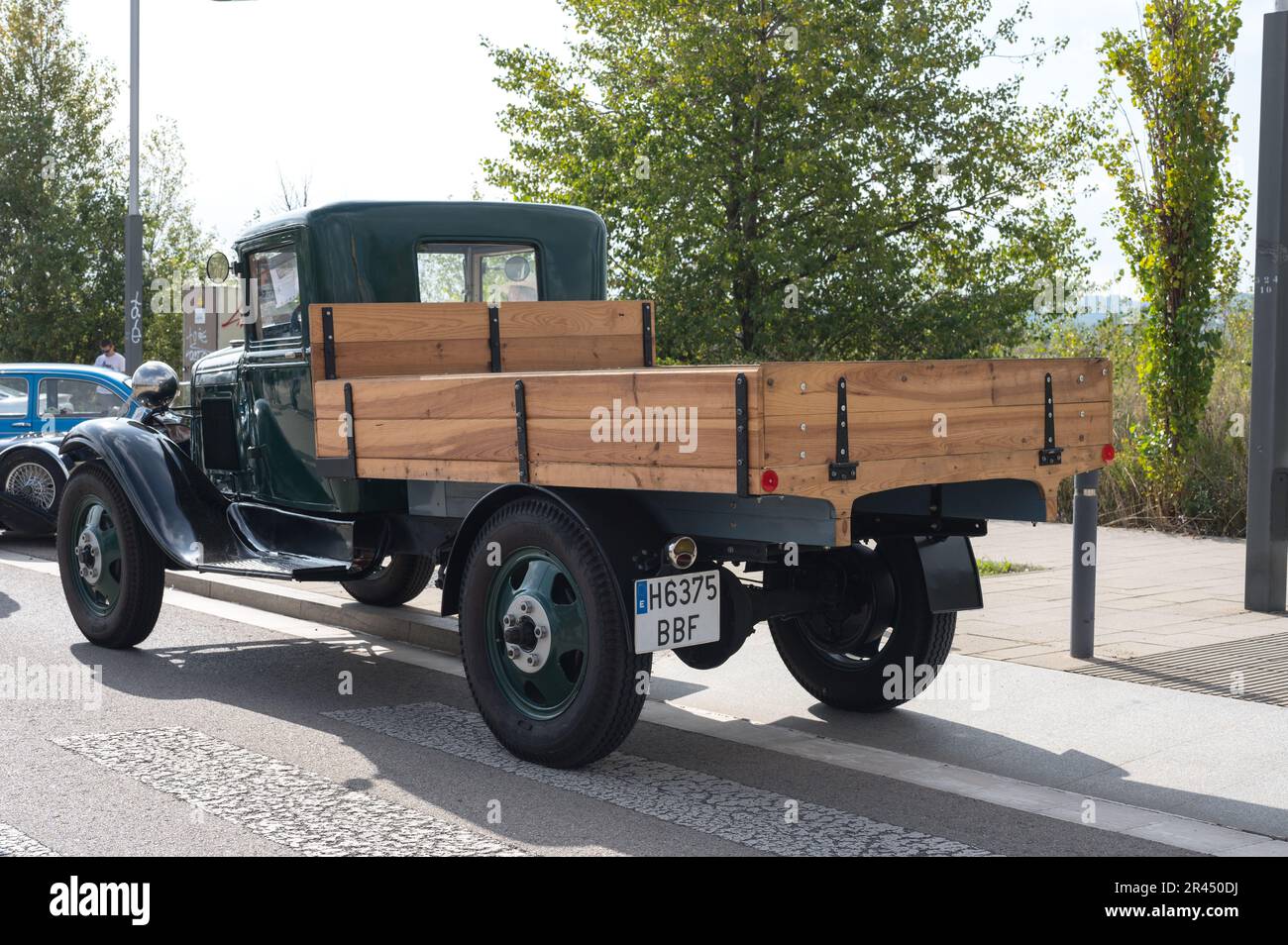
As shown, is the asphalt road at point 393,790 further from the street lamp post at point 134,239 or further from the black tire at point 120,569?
the street lamp post at point 134,239

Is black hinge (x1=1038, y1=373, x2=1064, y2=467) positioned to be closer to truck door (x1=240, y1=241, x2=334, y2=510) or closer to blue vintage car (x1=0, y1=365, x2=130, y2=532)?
truck door (x1=240, y1=241, x2=334, y2=510)

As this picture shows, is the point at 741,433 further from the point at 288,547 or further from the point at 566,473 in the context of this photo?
the point at 288,547

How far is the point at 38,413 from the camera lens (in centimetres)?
1342

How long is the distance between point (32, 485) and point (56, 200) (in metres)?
22.4

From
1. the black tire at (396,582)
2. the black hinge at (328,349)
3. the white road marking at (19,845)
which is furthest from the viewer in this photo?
Result: the black tire at (396,582)

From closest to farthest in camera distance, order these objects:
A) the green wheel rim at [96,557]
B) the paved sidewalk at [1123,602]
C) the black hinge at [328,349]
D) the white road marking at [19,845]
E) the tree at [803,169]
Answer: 1. the white road marking at [19,845]
2. the black hinge at [328,349]
3. the paved sidewalk at [1123,602]
4. the green wheel rim at [96,557]
5. the tree at [803,169]

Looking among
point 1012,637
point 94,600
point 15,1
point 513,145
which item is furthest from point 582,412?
point 15,1

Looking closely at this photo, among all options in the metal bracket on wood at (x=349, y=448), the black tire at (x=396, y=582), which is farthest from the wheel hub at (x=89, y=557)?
the metal bracket on wood at (x=349, y=448)

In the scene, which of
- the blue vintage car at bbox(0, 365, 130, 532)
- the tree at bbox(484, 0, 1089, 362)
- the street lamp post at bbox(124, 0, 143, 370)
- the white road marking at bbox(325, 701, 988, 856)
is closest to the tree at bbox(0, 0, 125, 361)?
the street lamp post at bbox(124, 0, 143, 370)

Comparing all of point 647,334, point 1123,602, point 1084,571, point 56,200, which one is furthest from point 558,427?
point 56,200

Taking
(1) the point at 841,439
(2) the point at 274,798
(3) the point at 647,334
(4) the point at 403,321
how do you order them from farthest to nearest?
(3) the point at 647,334, (4) the point at 403,321, (2) the point at 274,798, (1) the point at 841,439

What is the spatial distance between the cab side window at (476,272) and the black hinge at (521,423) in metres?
2.12

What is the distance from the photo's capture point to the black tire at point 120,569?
7359 mm

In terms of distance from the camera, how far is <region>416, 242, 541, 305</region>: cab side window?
7.12 metres
